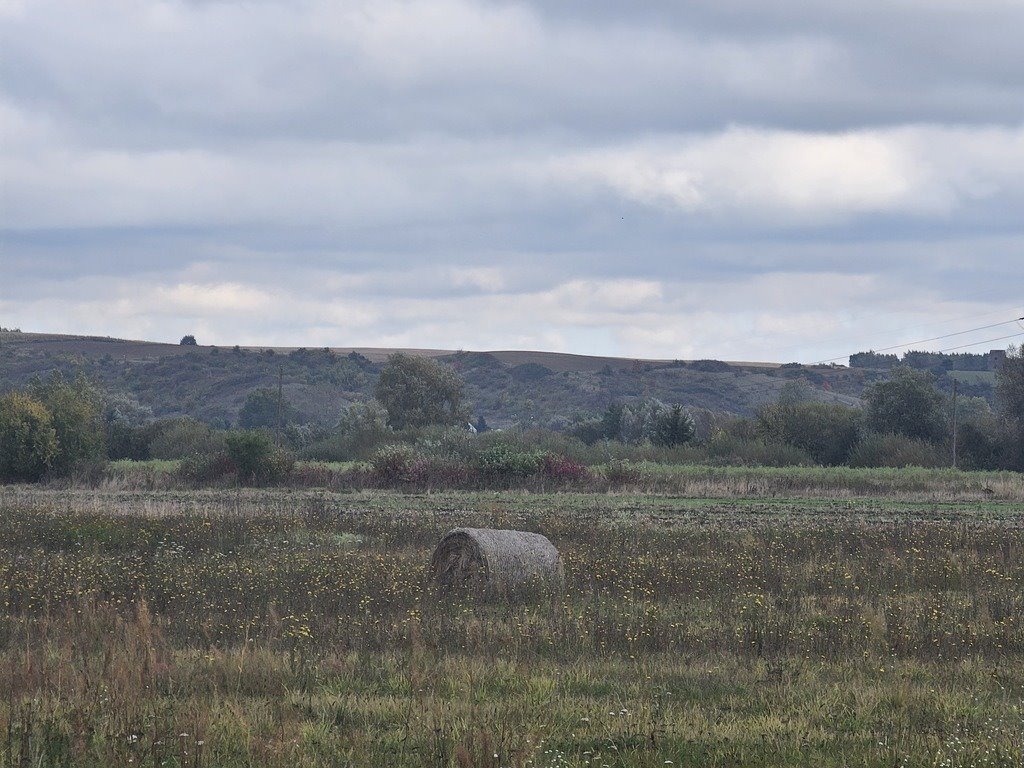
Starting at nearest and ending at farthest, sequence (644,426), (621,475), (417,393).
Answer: (621,475), (644,426), (417,393)

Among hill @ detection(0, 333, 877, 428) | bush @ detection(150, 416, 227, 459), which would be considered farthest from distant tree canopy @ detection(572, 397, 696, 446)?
hill @ detection(0, 333, 877, 428)

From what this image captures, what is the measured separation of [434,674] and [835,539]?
51.0 ft

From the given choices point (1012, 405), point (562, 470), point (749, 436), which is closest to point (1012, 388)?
point (1012, 405)

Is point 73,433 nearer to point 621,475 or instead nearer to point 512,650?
point 621,475

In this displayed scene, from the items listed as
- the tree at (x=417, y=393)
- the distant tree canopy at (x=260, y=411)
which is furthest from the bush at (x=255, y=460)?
the distant tree canopy at (x=260, y=411)

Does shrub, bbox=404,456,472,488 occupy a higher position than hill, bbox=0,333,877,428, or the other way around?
hill, bbox=0,333,877,428

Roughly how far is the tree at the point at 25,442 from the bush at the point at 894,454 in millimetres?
40437

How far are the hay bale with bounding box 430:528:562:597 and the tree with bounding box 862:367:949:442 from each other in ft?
184

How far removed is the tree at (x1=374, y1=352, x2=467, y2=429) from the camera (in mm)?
87625

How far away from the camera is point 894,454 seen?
63938 millimetres

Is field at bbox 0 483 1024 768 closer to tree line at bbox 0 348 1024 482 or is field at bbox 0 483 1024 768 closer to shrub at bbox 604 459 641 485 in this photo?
shrub at bbox 604 459 641 485

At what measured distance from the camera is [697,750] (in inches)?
354

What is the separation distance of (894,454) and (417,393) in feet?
122

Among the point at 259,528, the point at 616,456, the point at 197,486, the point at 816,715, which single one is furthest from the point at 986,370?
the point at 816,715
